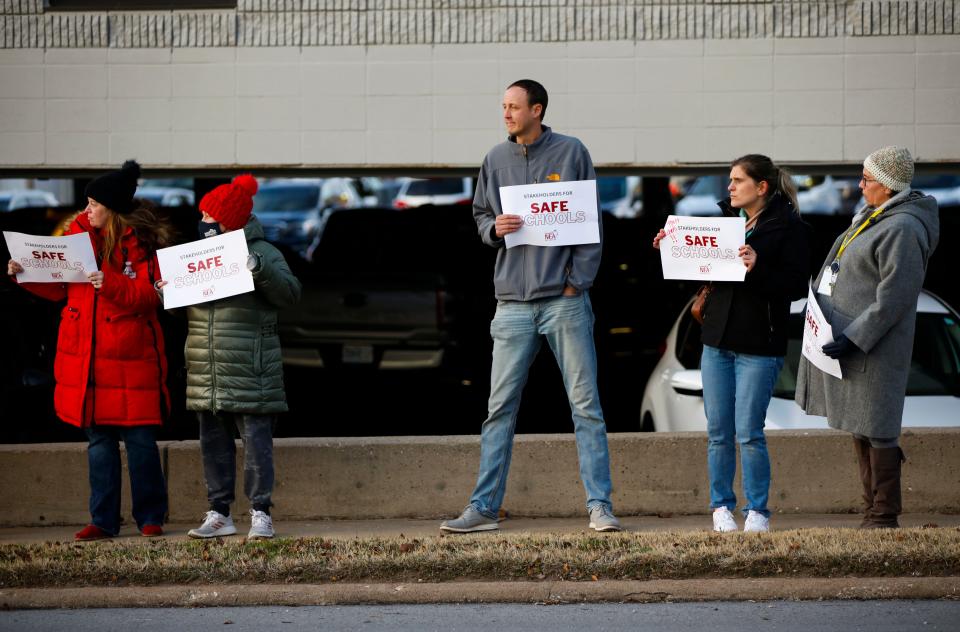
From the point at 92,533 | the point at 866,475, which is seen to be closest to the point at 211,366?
the point at 92,533

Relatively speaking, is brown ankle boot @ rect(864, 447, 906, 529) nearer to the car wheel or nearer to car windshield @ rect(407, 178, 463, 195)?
the car wheel

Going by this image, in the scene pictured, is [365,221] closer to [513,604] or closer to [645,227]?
[645,227]

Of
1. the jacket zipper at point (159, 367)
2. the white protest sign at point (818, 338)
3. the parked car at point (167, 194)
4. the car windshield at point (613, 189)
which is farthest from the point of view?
the car windshield at point (613, 189)

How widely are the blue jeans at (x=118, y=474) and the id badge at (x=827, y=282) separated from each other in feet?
12.1

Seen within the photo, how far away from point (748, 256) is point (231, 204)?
273cm

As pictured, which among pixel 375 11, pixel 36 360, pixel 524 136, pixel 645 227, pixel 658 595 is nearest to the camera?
pixel 658 595

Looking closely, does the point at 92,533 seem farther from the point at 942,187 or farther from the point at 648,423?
the point at 942,187

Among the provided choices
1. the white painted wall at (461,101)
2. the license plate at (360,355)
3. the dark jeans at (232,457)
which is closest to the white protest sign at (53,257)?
the dark jeans at (232,457)

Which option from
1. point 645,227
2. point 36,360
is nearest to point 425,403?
point 36,360

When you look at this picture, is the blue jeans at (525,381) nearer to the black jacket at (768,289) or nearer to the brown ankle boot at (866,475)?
the black jacket at (768,289)

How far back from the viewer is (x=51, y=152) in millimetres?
9812

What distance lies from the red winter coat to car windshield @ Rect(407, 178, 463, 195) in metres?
23.6

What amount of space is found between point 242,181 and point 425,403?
6.10m

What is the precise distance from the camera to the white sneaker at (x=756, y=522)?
7.03 m
